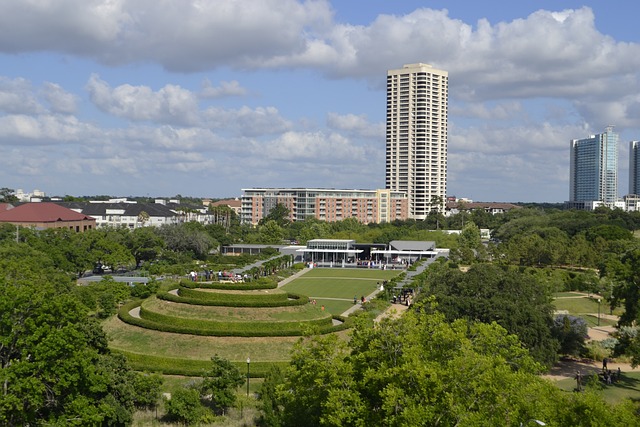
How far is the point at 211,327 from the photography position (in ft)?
132

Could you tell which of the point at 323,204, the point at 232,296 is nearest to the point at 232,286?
the point at 232,296

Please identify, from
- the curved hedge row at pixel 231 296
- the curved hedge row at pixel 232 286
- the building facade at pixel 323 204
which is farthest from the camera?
the building facade at pixel 323 204

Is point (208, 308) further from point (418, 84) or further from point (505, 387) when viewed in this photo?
point (418, 84)

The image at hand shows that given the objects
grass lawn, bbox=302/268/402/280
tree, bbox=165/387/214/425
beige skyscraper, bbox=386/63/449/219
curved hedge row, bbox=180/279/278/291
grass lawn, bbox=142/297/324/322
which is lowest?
tree, bbox=165/387/214/425

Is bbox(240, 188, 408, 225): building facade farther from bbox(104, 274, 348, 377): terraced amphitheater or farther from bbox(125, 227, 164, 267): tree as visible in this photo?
bbox(104, 274, 348, 377): terraced amphitheater

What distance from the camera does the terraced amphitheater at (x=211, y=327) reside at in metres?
38.0

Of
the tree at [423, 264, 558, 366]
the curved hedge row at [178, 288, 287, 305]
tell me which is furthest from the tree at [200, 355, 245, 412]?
the tree at [423, 264, 558, 366]

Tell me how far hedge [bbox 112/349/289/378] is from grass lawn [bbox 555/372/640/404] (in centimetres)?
1689

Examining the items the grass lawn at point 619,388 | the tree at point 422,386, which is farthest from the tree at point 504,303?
the tree at point 422,386

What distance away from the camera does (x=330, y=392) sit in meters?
21.1

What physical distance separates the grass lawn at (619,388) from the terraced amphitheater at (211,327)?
1493 cm

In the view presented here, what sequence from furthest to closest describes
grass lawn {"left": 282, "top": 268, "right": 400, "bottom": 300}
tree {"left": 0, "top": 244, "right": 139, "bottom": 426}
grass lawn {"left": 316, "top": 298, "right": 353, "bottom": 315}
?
grass lawn {"left": 282, "top": 268, "right": 400, "bottom": 300} → grass lawn {"left": 316, "top": 298, "right": 353, "bottom": 315} → tree {"left": 0, "top": 244, "right": 139, "bottom": 426}

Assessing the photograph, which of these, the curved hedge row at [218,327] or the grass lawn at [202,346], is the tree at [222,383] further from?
the curved hedge row at [218,327]

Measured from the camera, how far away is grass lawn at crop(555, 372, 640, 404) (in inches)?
1380
